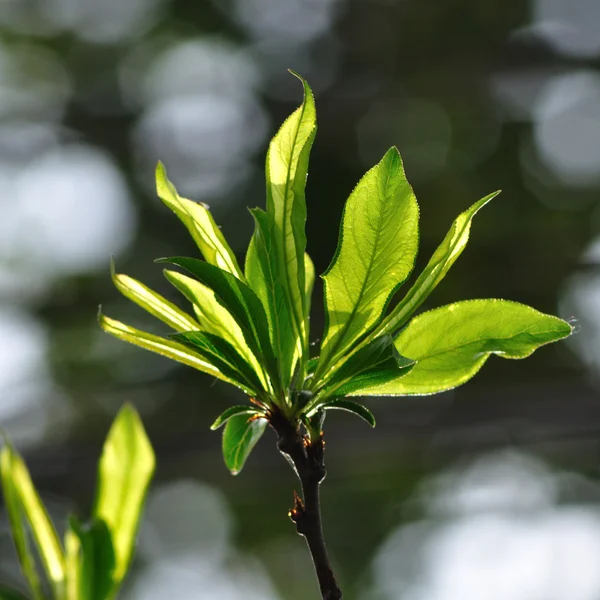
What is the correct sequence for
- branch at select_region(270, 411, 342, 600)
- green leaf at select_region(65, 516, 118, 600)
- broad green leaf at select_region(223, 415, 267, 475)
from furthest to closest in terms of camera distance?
green leaf at select_region(65, 516, 118, 600)
broad green leaf at select_region(223, 415, 267, 475)
branch at select_region(270, 411, 342, 600)

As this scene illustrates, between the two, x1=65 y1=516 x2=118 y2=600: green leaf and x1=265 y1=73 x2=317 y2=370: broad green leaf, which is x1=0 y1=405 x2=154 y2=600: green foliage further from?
x1=265 y1=73 x2=317 y2=370: broad green leaf

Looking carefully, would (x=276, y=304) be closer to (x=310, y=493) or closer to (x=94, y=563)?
(x=310, y=493)

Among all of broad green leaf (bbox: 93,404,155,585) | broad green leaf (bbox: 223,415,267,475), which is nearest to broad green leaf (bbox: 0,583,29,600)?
broad green leaf (bbox: 93,404,155,585)

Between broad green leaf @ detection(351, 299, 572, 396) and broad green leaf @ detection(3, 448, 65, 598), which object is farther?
broad green leaf @ detection(3, 448, 65, 598)

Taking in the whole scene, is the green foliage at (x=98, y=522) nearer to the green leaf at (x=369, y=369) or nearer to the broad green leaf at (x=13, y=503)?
the broad green leaf at (x=13, y=503)

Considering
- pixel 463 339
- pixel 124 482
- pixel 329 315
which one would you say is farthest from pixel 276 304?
pixel 124 482

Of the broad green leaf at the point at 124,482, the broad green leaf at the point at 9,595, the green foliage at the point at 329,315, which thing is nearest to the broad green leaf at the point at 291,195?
the green foliage at the point at 329,315
